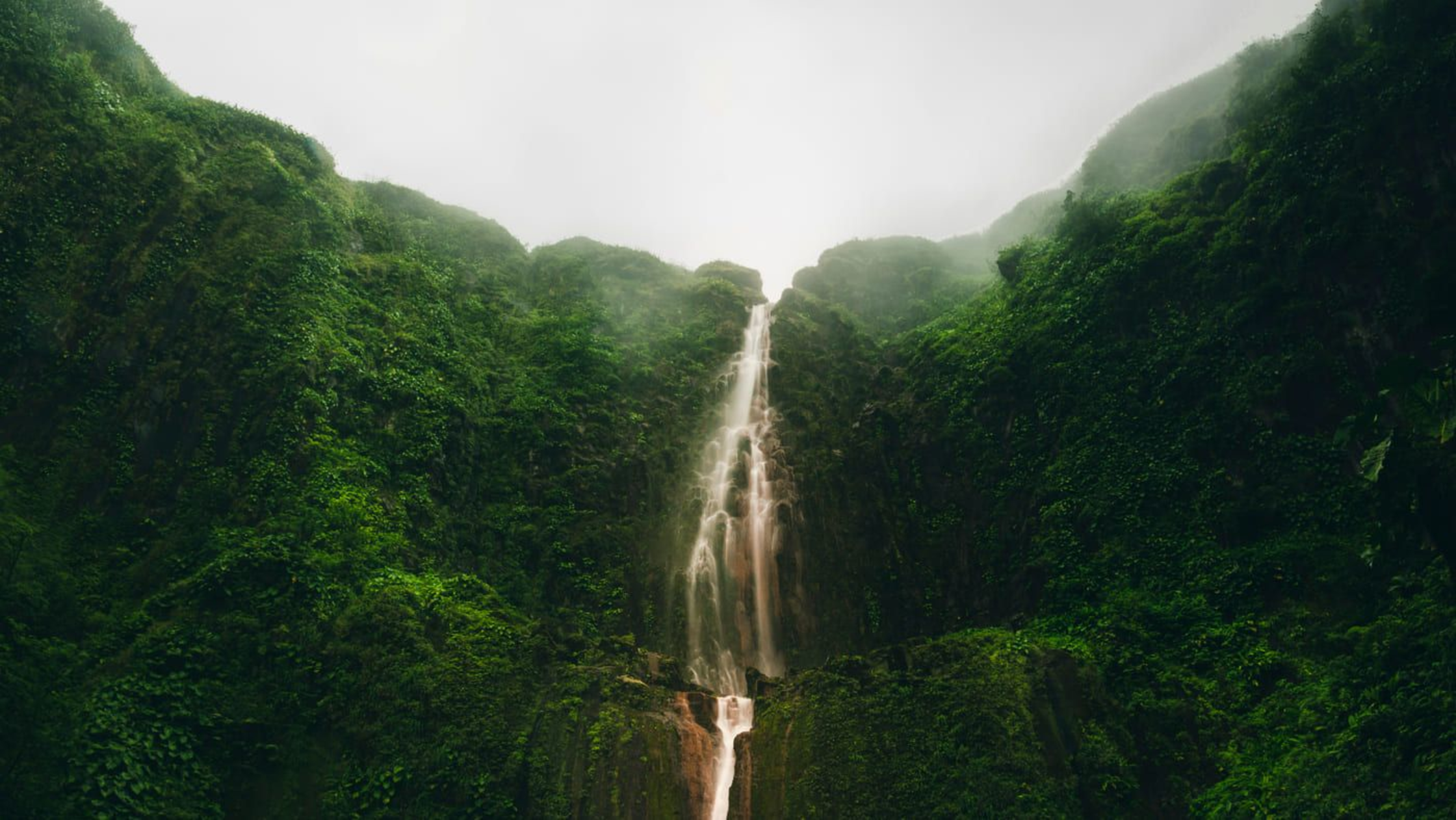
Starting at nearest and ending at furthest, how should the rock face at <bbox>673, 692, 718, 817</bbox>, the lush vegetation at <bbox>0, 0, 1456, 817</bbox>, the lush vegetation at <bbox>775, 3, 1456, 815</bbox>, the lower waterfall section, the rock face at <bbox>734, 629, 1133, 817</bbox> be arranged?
1. the lush vegetation at <bbox>775, 3, 1456, 815</bbox>
2. the lush vegetation at <bbox>0, 0, 1456, 817</bbox>
3. the rock face at <bbox>734, 629, 1133, 817</bbox>
4. the rock face at <bbox>673, 692, 718, 817</bbox>
5. the lower waterfall section

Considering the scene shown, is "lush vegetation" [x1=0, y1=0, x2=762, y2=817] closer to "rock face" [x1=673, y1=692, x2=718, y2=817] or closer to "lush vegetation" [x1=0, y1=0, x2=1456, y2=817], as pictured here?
"lush vegetation" [x1=0, y1=0, x2=1456, y2=817]

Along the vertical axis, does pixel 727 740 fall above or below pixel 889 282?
below

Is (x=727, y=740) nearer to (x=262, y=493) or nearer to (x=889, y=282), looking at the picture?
(x=262, y=493)

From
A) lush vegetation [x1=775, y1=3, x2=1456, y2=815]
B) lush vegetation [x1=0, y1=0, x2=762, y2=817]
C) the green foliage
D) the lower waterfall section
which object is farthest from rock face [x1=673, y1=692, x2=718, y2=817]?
the green foliage

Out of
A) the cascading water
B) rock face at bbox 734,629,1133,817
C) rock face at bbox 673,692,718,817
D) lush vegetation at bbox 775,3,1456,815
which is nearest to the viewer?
lush vegetation at bbox 775,3,1456,815

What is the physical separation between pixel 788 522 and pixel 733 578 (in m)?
2.35

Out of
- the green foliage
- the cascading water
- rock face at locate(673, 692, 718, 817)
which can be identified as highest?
the green foliage

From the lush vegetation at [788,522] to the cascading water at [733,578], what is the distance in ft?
2.38

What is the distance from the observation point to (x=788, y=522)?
21.3m

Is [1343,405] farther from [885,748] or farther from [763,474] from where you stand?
[763,474]

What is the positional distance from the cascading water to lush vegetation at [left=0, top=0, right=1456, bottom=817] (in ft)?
2.38

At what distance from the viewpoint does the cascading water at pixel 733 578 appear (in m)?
18.2

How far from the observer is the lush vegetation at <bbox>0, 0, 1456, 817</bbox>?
38.3ft

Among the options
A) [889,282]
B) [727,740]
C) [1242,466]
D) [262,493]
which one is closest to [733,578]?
[727,740]
